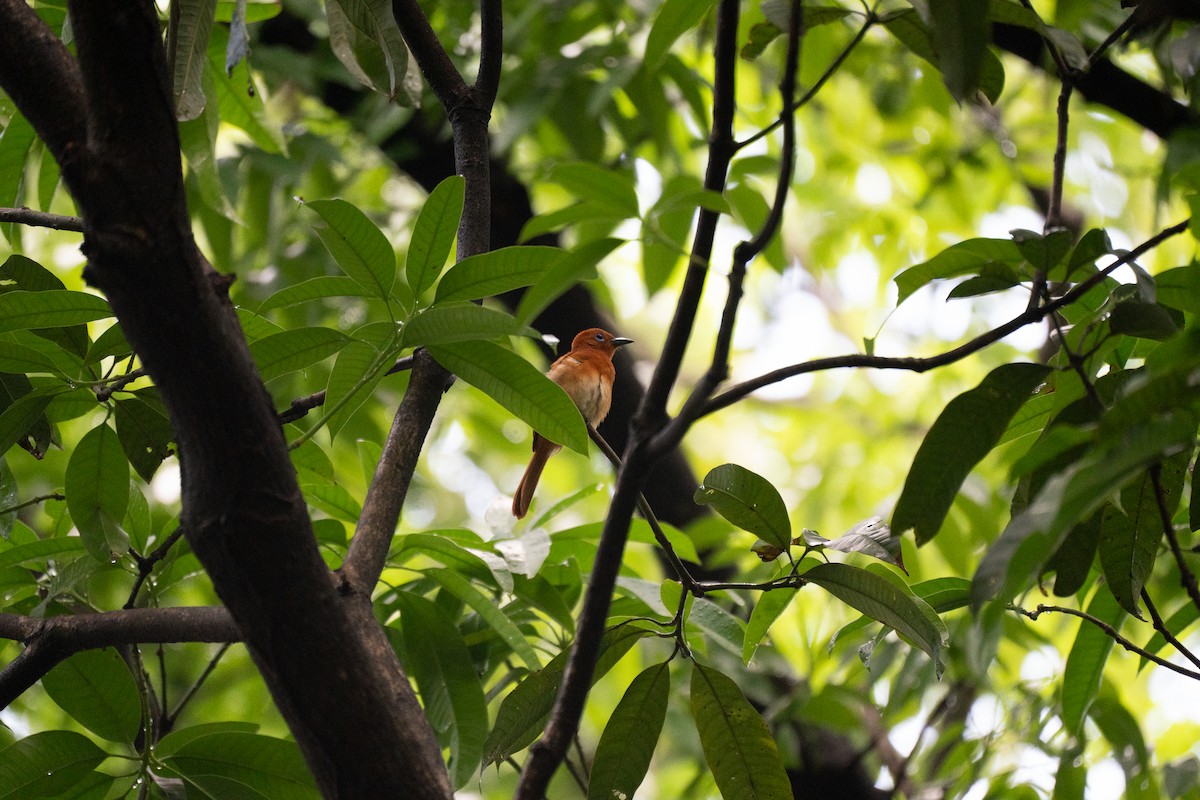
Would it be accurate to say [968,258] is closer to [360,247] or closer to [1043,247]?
[1043,247]

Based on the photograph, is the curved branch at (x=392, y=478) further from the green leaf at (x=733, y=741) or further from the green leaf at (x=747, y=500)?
the green leaf at (x=733, y=741)

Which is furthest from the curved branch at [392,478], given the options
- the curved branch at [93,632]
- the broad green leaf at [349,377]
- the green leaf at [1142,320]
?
the green leaf at [1142,320]

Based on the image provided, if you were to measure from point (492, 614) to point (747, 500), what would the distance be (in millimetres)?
594

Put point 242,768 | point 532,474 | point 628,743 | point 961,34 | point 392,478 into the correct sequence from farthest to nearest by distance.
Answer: point 532,474, point 242,768, point 628,743, point 392,478, point 961,34

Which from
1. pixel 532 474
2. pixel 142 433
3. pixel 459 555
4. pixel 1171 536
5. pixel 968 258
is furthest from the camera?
pixel 532 474

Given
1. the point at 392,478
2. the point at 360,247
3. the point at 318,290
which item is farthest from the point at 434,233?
the point at 392,478

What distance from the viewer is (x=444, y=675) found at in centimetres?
201

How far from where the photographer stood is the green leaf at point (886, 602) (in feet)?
4.99

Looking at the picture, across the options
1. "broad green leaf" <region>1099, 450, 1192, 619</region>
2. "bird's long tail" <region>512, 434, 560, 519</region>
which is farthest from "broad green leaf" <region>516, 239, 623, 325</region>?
"bird's long tail" <region>512, 434, 560, 519</region>

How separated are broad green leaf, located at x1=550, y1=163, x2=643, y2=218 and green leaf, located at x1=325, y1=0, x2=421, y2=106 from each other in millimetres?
577

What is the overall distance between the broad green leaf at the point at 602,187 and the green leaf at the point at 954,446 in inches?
19.9

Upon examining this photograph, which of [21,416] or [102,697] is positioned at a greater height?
[21,416]

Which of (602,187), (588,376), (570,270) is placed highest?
(588,376)

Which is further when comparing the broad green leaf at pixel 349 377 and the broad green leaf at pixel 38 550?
the broad green leaf at pixel 38 550
